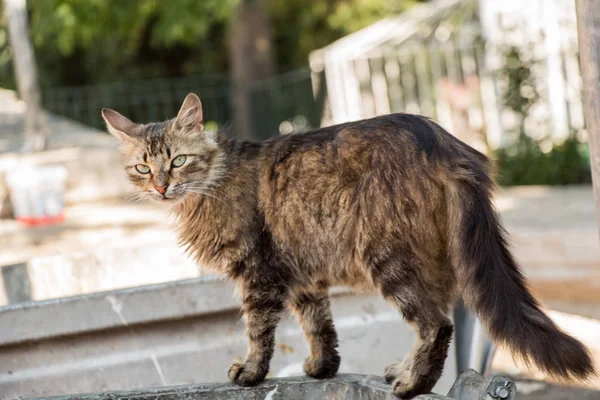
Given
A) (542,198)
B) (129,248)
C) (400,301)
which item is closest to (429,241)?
(400,301)

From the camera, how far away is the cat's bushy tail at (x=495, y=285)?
2299mm

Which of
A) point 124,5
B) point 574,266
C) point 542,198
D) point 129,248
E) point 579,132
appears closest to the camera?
point 129,248

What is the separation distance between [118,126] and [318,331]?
1056 mm

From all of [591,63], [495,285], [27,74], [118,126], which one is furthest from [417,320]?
[27,74]

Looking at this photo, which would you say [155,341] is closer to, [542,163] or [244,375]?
[244,375]

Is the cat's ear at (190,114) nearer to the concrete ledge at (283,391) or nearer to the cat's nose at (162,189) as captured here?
the cat's nose at (162,189)

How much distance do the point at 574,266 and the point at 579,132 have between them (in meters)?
4.03

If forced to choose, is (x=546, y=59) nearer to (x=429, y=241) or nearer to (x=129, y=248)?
(x=129, y=248)

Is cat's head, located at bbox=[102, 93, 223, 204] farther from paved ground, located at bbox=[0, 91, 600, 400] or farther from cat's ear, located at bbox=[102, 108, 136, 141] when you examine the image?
paved ground, located at bbox=[0, 91, 600, 400]

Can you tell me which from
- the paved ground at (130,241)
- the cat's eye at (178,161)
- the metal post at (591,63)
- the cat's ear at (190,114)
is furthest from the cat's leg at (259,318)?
the paved ground at (130,241)

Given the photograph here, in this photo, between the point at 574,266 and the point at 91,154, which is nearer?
the point at 574,266

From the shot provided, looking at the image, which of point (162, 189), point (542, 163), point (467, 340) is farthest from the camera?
point (542, 163)

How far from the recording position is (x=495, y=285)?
2.49m

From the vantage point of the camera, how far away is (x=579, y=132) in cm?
1038
